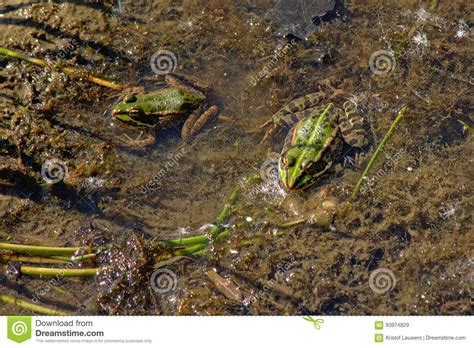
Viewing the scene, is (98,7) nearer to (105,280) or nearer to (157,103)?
(157,103)

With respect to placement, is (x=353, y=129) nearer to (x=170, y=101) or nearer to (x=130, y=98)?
(x=170, y=101)

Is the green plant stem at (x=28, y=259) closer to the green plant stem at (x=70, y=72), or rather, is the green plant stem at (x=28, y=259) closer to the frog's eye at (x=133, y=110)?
the frog's eye at (x=133, y=110)

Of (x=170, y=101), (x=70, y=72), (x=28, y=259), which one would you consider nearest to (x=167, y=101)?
(x=170, y=101)

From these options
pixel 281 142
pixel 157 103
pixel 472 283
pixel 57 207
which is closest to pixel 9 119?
pixel 57 207

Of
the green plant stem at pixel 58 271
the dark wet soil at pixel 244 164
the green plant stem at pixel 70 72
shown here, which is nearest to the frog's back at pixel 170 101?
the dark wet soil at pixel 244 164

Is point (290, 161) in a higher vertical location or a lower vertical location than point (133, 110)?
lower
